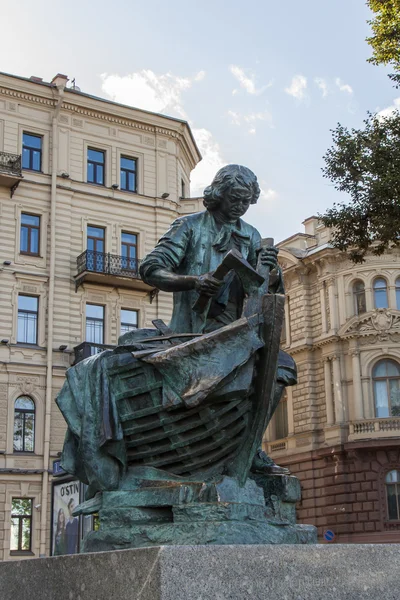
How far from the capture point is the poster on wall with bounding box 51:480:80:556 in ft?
61.9

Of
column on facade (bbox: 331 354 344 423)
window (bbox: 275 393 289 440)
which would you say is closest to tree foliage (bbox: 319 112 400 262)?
column on facade (bbox: 331 354 344 423)

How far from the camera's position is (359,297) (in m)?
35.3

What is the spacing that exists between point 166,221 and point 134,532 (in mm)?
28927

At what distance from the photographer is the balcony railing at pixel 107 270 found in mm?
29656

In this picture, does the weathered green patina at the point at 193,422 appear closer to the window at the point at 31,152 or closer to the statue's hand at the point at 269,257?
the statue's hand at the point at 269,257

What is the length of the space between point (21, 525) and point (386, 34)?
Answer: 18.6 m

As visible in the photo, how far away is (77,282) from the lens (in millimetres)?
29922

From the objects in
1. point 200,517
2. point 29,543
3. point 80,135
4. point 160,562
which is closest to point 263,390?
point 200,517

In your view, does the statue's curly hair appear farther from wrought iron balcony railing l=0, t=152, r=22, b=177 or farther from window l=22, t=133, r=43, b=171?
window l=22, t=133, r=43, b=171

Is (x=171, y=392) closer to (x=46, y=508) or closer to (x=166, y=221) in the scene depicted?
(x=46, y=508)

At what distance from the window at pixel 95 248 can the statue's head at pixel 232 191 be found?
24.7 m

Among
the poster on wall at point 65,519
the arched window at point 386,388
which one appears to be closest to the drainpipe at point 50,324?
the poster on wall at point 65,519

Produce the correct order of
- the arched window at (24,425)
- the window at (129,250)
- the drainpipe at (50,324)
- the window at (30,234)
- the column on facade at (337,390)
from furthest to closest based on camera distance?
the column on facade at (337,390), the window at (129,250), the window at (30,234), the arched window at (24,425), the drainpipe at (50,324)

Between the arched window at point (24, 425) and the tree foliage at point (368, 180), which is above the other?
the tree foliage at point (368, 180)
